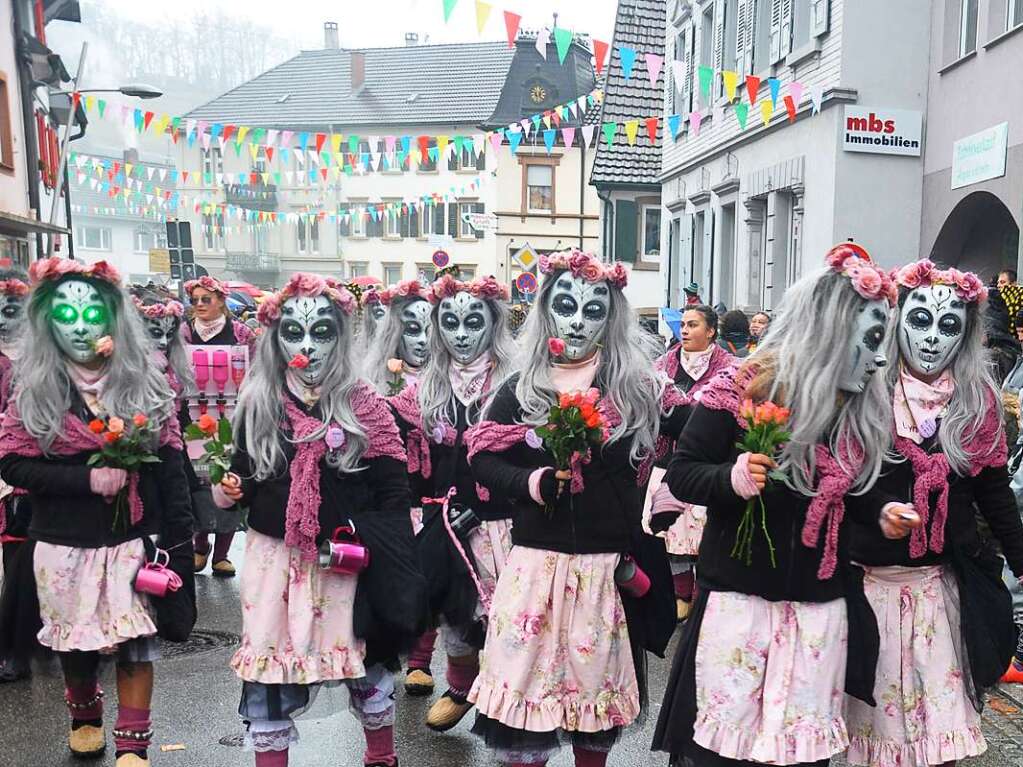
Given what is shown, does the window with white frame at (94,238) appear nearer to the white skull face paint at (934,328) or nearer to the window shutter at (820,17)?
the window shutter at (820,17)

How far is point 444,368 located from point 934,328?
245 centimetres

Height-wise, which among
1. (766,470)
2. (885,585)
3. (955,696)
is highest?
(766,470)

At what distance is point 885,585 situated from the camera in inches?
141

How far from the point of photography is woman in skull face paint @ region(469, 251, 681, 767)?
3770mm

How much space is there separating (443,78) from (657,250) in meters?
26.5

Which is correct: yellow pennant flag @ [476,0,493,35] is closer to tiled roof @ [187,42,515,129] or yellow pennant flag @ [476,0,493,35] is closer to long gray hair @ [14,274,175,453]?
long gray hair @ [14,274,175,453]

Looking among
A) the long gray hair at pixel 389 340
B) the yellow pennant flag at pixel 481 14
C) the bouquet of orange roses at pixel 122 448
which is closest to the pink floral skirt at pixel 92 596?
the bouquet of orange roses at pixel 122 448

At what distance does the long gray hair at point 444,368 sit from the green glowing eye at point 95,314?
5.14 ft

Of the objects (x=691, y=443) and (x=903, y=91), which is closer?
(x=691, y=443)

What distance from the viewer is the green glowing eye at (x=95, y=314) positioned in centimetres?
429

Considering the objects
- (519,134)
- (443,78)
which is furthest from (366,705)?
(443,78)

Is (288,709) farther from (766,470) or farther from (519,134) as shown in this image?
(519,134)

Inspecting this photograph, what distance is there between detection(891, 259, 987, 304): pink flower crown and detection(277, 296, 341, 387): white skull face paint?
2091 mm

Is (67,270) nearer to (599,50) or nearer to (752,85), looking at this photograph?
(599,50)
